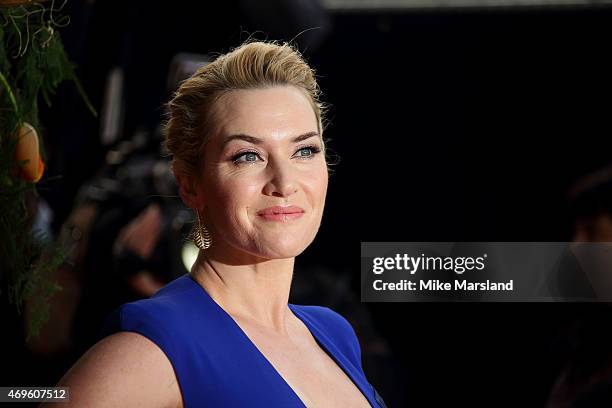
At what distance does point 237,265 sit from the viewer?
3.96ft

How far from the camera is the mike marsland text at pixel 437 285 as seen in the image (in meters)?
1.78

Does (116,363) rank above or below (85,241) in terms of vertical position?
below

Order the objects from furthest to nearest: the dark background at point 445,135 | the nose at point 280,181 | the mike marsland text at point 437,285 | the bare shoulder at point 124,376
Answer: the dark background at point 445,135 < the mike marsland text at point 437,285 < the nose at point 280,181 < the bare shoulder at point 124,376

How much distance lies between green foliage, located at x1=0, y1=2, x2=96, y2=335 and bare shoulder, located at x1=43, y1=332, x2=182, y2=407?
0.61ft

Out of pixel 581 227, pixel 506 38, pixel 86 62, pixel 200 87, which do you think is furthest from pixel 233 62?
pixel 506 38

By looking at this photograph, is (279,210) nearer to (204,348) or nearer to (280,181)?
(280,181)

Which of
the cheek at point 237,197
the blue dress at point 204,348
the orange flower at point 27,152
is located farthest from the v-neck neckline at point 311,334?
the orange flower at point 27,152

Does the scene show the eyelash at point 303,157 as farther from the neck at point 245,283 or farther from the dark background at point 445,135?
the dark background at point 445,135

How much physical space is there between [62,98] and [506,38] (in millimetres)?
1809

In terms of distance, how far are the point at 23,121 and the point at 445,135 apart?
2468 mm

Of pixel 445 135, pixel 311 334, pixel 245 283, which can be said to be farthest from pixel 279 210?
pixel 445 135

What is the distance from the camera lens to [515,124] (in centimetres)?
343

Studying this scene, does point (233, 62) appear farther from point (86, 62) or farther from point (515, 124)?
point (515, 124)

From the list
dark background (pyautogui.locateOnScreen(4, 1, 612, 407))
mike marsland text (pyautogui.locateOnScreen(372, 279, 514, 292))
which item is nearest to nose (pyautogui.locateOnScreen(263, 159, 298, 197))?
mike marsland text (pyautogui.locateOnScreen(372, 279, 514, 292))
